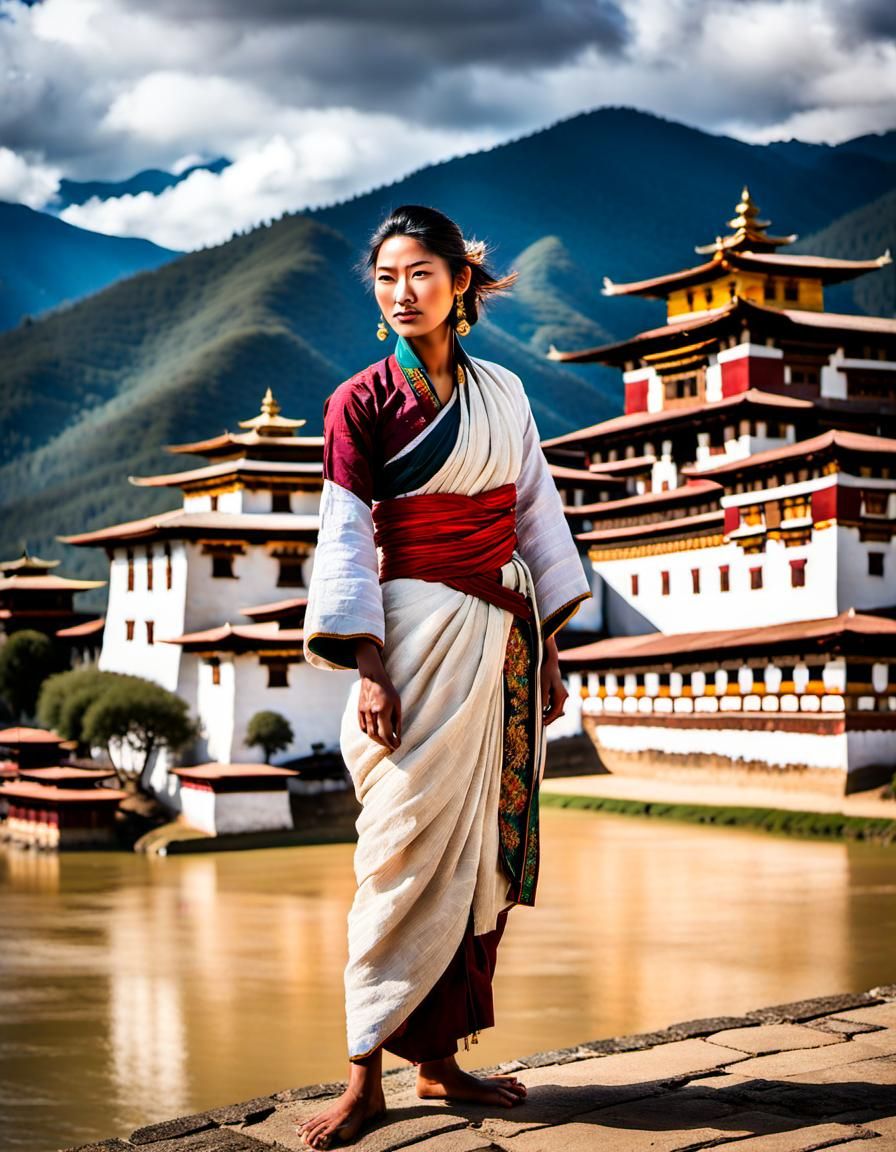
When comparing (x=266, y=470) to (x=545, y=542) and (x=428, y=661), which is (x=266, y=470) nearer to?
(x=545, y=542)

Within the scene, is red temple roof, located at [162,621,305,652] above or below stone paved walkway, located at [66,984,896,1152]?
above

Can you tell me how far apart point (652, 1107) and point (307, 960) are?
38.4 feet

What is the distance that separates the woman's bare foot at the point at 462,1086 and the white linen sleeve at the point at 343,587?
1.25m

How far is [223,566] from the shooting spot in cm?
3434

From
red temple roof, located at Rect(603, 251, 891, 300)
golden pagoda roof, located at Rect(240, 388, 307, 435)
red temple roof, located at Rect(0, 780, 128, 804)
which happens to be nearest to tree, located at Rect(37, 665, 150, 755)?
red temple roof, located at Rect(0, 780, 128, 804)

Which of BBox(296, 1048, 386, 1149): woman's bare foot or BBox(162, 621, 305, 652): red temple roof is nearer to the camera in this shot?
BBox(296, 1048, 386, 1149): woman's bare foot

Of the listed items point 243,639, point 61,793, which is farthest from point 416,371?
point 243,639

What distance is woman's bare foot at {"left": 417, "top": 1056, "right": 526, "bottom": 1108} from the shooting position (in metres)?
4.52

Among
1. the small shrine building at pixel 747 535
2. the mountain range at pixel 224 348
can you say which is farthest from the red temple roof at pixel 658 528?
the mountain range at pixel 224 348

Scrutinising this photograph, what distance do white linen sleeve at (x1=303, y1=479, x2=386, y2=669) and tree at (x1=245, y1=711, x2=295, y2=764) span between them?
25.9 meters

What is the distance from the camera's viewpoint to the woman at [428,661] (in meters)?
4.46

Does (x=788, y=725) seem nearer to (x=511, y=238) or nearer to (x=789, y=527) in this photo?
(x=789, y=527)

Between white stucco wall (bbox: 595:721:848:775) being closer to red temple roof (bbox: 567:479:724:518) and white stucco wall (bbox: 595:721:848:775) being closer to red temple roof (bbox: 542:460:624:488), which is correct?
red temple roof (bbox: 567:479:724:518)

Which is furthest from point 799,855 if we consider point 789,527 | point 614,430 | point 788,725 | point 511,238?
point 511,238
